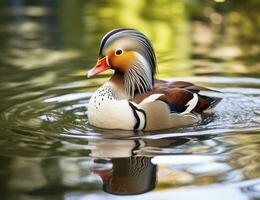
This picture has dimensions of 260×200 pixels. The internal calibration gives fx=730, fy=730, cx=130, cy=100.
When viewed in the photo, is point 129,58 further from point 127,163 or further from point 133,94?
point 127,163

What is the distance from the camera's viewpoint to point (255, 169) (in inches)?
203

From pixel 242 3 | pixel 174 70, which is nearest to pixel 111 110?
pixel 174 70

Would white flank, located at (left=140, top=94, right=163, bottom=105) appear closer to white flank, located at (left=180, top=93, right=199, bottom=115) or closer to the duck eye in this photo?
white flank, located at (left=180, top=93, right=199, bottom=115)

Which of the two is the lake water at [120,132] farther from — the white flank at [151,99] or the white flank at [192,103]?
the white flank at [151,99]

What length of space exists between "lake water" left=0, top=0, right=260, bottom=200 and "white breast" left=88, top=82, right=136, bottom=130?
0.07 m

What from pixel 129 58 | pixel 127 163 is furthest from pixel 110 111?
pixel 127 163

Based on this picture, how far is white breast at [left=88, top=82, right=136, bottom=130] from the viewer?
6223 mm

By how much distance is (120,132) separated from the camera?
6250 millimetres

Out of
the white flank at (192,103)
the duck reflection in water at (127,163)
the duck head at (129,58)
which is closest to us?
the duck reflection in water at (127,163)

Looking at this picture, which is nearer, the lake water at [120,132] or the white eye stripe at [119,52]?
the lake water at [120,132]

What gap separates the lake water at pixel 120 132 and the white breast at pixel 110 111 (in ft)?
0.23

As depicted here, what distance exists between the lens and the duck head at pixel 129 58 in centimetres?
636

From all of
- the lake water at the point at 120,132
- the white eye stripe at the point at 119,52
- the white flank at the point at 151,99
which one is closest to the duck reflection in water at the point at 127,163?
the lake water at the point at 120,132

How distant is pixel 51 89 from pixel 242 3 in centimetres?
866
